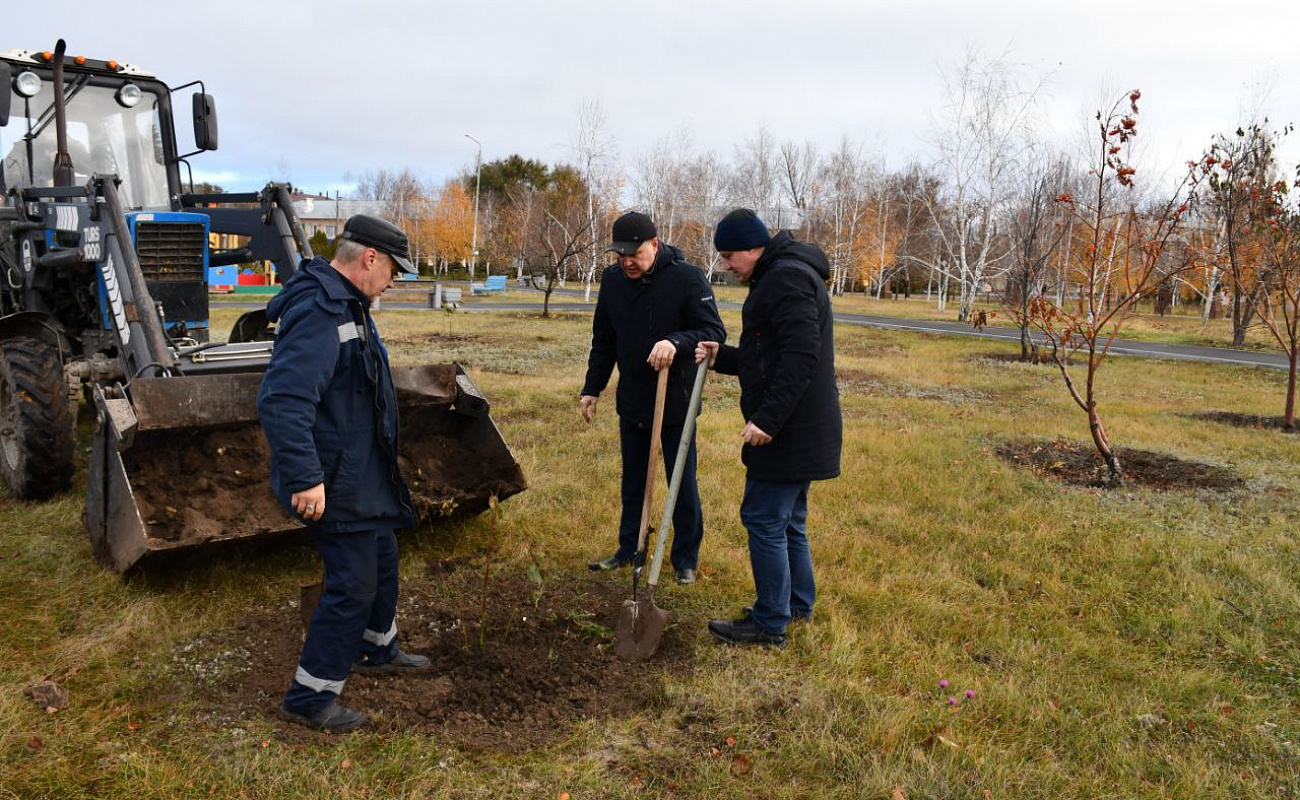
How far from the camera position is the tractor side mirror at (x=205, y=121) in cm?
631

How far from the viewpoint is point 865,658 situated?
3.77m

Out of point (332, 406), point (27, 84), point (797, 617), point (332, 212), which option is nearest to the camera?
point (332, 406)

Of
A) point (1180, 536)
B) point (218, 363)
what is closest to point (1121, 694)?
point (1180, 536)

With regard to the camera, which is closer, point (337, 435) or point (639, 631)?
point (337, 435)

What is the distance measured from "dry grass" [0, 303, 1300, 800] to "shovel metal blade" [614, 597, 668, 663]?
251 millimetres

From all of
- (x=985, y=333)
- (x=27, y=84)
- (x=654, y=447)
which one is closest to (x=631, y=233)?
(x=654, y=447)

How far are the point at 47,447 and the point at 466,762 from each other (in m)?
3.90

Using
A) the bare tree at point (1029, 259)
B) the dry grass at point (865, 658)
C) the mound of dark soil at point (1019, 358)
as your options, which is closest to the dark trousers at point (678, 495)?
the dry grass at point (865, 658)

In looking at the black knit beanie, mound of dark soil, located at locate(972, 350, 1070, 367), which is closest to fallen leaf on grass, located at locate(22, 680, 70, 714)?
the black knit beanie

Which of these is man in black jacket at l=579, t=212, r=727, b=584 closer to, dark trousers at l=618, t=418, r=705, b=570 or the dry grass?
dark trousers at l=618, t=418, r=705, b=570

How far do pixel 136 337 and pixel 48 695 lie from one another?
2.10 meters

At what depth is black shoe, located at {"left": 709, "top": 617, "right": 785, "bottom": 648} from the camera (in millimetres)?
3846

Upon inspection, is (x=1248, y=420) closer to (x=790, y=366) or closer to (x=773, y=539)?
(x=773, y=539)

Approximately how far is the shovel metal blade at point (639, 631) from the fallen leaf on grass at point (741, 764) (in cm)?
77
